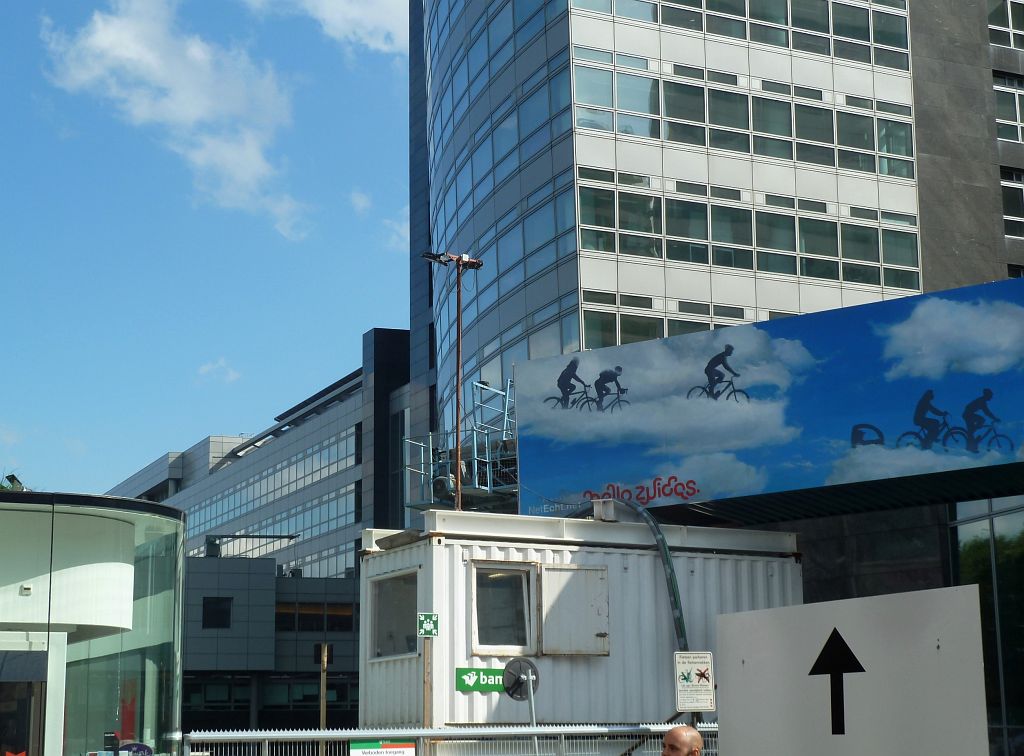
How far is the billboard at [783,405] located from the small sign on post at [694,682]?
612 centimetres

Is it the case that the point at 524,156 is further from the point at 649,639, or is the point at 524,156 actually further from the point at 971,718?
the point at 971,718

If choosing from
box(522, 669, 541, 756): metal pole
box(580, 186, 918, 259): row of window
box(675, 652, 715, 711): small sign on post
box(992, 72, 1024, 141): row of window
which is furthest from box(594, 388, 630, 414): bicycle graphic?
box(992, 72, 1024, 141): row of window

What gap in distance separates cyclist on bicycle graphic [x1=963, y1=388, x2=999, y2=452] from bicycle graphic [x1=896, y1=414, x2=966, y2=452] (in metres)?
0.06

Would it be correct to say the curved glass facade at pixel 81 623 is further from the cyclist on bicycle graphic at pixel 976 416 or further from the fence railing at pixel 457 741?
the cyclist on bicycle graphic at pixel 976 416

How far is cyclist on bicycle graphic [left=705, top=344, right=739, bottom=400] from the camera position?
22281 millimetres

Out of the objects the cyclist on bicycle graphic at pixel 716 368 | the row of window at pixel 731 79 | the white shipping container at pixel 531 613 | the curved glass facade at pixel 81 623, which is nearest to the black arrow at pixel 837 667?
the curved glass facade at pixel 81 623

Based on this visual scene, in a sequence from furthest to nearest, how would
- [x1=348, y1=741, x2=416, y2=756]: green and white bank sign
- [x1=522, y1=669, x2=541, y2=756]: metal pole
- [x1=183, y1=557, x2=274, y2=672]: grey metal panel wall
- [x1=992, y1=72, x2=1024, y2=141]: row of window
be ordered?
[x1=183, y1=557, x2=274, y2=672]: grey metal panel wall < [x1=992, y1=72, x2=1024, y2=141]: row of window < [x1=522, y1=669, x2=541, y2=756]: metal pole < [x1=348, y1=741, x2=416, y2=756]: green and white bank sign

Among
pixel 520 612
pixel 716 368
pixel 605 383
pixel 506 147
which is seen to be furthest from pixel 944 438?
pixel 506 147

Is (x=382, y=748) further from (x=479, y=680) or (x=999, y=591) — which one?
(x=999, y=591)

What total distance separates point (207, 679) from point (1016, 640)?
63018mm

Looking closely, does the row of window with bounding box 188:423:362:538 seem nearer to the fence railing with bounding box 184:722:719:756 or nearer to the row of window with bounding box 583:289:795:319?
the row of window with bounding box 583:289:795:319

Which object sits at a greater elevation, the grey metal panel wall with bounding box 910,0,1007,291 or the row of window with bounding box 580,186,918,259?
the grey metal panel wall with bounding box 910,0,1007,291

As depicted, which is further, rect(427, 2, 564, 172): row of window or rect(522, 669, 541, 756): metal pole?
rect(427, 2, 564, 172): row of window

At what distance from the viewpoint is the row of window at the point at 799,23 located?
4047 cm
